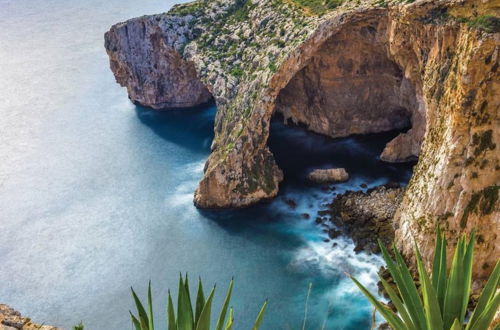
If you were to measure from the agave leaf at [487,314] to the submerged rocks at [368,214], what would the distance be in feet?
73.8

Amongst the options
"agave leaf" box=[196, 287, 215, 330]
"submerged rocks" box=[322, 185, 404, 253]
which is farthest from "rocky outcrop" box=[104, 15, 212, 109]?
"agave leaf" box=[196, 287, 215, 330]

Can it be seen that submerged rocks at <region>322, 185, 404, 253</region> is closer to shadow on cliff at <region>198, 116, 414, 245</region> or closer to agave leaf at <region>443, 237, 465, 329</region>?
shadow on cliff at <region>198, 116, 414, 245</region>

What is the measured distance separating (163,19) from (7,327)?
43605mm

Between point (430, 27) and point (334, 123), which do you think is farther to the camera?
point (334, 123)

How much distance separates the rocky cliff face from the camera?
84.0 ft

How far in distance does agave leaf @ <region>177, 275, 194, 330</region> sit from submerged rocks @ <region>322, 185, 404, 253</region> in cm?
2315

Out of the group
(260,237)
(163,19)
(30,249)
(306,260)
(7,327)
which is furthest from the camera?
(163,19)

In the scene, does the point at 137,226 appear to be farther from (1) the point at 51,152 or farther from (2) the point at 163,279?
(1) the point at 51,152

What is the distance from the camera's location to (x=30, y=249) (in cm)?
3881

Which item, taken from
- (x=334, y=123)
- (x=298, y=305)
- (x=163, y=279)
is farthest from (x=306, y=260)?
(x=334, y=123)

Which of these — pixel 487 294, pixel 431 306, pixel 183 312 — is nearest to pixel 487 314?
pixel 487 294

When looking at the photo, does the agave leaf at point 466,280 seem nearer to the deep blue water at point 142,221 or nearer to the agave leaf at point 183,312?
the agave leaf at point 183,312

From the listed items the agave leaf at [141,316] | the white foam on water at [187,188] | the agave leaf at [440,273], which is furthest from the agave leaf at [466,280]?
the white foam on water at [187,188]

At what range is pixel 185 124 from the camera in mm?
56719
